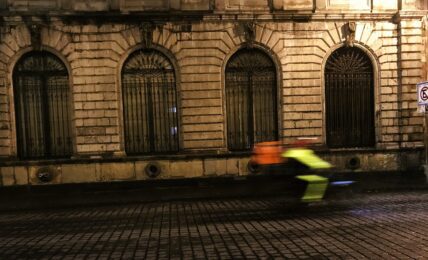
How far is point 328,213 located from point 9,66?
1192 cm

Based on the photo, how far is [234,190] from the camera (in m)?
14.1

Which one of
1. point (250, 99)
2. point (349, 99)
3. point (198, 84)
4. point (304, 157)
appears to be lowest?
point (304, 157)

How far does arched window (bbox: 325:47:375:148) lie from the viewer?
15.5 m

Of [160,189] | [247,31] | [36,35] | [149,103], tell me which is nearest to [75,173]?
[160,189]

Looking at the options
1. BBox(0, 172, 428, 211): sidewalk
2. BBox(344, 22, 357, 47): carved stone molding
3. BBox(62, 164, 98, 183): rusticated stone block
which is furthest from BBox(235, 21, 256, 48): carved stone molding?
BBox(62, 164, 98, 183): rusticated stone block

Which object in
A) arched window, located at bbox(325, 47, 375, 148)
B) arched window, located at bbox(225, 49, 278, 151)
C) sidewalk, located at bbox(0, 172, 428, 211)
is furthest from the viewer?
arched window, located at bbox(325, 47, 375, 148)

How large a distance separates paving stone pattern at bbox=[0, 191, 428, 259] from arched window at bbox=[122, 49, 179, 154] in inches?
145

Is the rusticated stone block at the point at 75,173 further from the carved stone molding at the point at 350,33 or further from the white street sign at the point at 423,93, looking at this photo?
the white street sign at the point at 423,93

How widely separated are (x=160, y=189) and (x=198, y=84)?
4058mm

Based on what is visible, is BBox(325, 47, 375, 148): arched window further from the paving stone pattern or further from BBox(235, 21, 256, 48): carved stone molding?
the paving stone pattern

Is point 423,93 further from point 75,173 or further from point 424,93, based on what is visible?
point 75,173

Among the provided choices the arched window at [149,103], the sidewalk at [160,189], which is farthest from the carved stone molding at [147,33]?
the sidewalk at [160,189]

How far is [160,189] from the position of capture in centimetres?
1437

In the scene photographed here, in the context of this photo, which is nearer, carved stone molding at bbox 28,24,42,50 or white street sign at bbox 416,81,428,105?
white street sign at bbox 416,81,428,105
